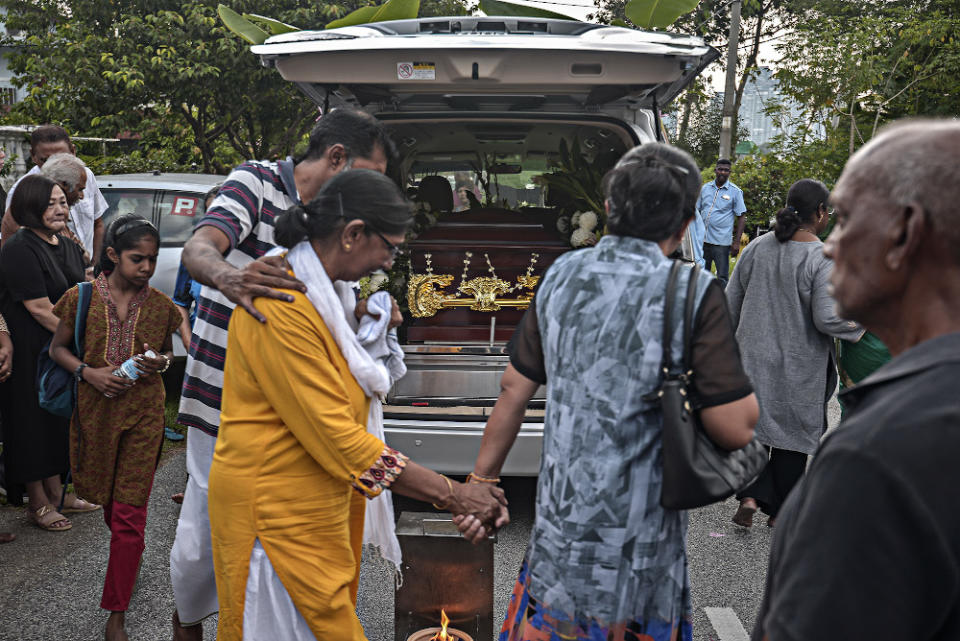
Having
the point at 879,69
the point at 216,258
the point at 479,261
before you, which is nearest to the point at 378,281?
the point at 479,261

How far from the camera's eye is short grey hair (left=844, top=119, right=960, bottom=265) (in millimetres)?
982

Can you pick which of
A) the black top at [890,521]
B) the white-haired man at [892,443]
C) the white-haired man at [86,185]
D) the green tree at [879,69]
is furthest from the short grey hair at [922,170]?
the green tree at [879,69]

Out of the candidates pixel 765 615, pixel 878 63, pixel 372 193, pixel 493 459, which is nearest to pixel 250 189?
pixel 372 193

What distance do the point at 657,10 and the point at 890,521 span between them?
15.0 ft

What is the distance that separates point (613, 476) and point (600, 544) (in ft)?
0.52

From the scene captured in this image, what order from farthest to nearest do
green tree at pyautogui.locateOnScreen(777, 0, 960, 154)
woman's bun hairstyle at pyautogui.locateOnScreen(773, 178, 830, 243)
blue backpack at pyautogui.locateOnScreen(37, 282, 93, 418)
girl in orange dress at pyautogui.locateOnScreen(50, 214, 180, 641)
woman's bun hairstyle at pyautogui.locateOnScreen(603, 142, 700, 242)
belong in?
green tree at pyautogui.locateOnScreen(777, 0, 960, 154)
woman's bun hairstyle at pyautogui.locateOnScreen(773, 178, 830, 243)
blue backpack at pyautogui.locateOnScreen(37, 282, 93, 418)
girl in orange dress at pyautogui.locateOnScreen(50, 214, 180, 641)
woman's bun hairstyle at pyautogui.locateOnScreen(603, 142, 700, 242)

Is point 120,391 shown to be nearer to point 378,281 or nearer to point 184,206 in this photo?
point 378,281

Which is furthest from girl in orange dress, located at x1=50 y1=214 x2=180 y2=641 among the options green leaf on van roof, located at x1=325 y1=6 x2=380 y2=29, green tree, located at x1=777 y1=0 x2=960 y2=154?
green tree, located at x1=777 y1=0 x2=960 y2=154

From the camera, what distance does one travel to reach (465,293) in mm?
5543

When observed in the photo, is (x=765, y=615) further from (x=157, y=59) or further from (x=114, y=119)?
(x=114, y=119)

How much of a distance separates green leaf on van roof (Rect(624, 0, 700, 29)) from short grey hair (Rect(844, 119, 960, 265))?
4.21 meters

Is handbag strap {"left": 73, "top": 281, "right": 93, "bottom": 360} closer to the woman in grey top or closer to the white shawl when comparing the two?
the white shawl

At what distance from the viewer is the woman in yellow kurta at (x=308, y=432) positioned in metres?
2.06

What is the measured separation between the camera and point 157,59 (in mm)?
12234
